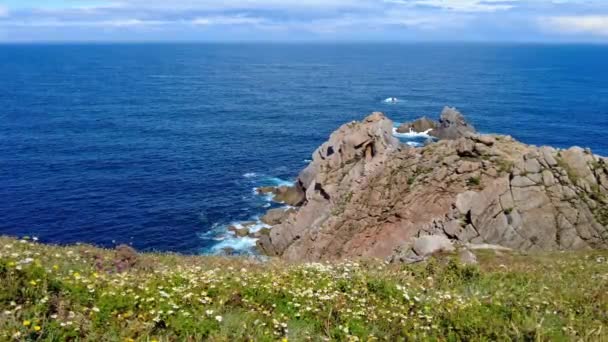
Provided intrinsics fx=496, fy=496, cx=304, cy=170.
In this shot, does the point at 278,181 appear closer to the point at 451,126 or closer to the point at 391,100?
the point at 451,126

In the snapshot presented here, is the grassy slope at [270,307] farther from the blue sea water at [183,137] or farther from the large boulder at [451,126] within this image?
the large boulder at [451,126]

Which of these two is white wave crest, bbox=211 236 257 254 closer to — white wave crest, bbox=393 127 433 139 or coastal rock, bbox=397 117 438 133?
white wave crest, bbox=393 127 433 139

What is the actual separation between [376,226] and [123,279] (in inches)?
1343

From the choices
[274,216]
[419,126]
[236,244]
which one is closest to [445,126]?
[419,126]

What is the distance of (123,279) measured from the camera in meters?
12.4

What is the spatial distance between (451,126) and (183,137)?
56365 millimetres

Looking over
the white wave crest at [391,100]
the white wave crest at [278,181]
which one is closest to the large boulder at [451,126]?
the white wave crest at [278,181]

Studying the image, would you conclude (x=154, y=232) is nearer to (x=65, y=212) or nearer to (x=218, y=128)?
(x=65, y=212)

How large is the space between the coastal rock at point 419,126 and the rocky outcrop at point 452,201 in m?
54.1

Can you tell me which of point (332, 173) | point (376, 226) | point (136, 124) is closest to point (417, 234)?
point (376, 226)

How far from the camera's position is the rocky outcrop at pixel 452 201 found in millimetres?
35688

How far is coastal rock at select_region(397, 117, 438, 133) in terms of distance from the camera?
109875mm

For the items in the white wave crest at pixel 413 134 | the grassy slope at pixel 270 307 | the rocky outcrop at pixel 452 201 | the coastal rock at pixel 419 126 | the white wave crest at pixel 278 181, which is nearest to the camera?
the grassy slope at pixel 270 307

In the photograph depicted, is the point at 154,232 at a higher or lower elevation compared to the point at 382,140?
lower
